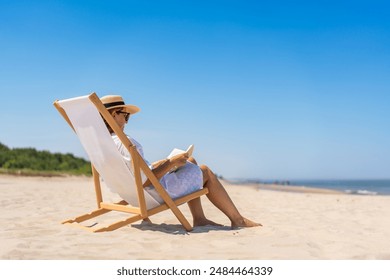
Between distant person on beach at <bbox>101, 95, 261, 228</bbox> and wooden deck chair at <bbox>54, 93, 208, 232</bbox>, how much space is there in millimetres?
88

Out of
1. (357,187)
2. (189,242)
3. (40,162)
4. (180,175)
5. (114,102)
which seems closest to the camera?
(189,242)

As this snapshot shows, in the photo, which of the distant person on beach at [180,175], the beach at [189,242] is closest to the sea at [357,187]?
the beach at [189,242]

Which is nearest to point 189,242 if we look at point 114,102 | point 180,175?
point 180,175

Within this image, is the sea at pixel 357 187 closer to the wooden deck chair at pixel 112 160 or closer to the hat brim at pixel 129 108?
the wooden deck chair at pixel 112 160

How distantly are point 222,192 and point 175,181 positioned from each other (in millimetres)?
476

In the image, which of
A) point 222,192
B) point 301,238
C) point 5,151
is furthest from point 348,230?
point 5,151

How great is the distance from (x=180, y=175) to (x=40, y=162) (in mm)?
16594

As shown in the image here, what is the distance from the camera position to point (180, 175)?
4.03 meters

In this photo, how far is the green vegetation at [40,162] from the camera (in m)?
18.4

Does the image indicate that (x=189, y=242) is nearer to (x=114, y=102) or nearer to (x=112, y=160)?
(x=112, y=160)

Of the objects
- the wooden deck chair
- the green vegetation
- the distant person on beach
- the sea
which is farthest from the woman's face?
the sea

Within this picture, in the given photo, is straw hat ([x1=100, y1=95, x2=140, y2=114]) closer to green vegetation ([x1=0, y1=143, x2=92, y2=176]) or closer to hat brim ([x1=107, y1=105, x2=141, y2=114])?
hat brim ([x1=107, y1=105, x2=141, y2=114])
